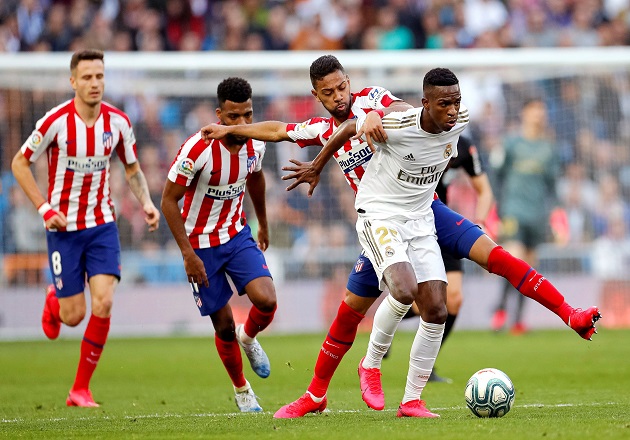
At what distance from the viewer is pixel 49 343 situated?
16.5 meters

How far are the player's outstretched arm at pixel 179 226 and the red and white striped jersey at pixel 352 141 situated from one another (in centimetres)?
113

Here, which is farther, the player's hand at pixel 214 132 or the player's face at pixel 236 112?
the player's face at pixel 236 112

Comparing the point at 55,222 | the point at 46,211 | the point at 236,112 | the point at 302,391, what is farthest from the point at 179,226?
the point at 302,391

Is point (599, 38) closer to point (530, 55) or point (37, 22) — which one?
point (530, 55)

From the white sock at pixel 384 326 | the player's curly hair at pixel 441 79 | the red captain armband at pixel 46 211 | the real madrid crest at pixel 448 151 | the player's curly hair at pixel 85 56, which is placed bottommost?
the white sock at pixel 384 326

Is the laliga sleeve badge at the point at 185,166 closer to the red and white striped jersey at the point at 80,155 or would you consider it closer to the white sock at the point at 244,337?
the white sock at the point at 244,337

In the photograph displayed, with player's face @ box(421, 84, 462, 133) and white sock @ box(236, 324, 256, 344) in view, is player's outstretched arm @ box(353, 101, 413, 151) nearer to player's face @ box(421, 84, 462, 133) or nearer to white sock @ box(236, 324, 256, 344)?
player's face @ box(421, 84, 462, 133)

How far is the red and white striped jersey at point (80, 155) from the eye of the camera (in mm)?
9227

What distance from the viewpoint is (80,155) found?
930 centimetres

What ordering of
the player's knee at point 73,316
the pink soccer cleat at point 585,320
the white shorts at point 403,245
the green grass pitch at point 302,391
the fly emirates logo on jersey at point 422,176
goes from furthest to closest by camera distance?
the player's knee at point 73,316, the fly emirates logo on jersey at point 422,176, the white shorts at point 403,245, the pink soccer cleat at point 585,320, the green grass pitch at point 302,391

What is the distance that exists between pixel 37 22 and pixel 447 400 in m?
13.3

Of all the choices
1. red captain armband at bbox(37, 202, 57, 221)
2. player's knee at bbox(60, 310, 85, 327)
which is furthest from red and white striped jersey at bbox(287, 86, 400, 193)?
player's knee at bbox(60, 310, 85, 327)

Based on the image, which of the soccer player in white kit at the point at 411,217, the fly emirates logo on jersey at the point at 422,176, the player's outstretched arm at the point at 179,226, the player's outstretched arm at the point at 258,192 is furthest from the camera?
the player's outstretched arm at the point at 258,192

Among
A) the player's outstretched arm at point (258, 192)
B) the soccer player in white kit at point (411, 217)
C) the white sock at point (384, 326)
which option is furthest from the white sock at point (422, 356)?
the player's outstretched arm at point (258, 192)
